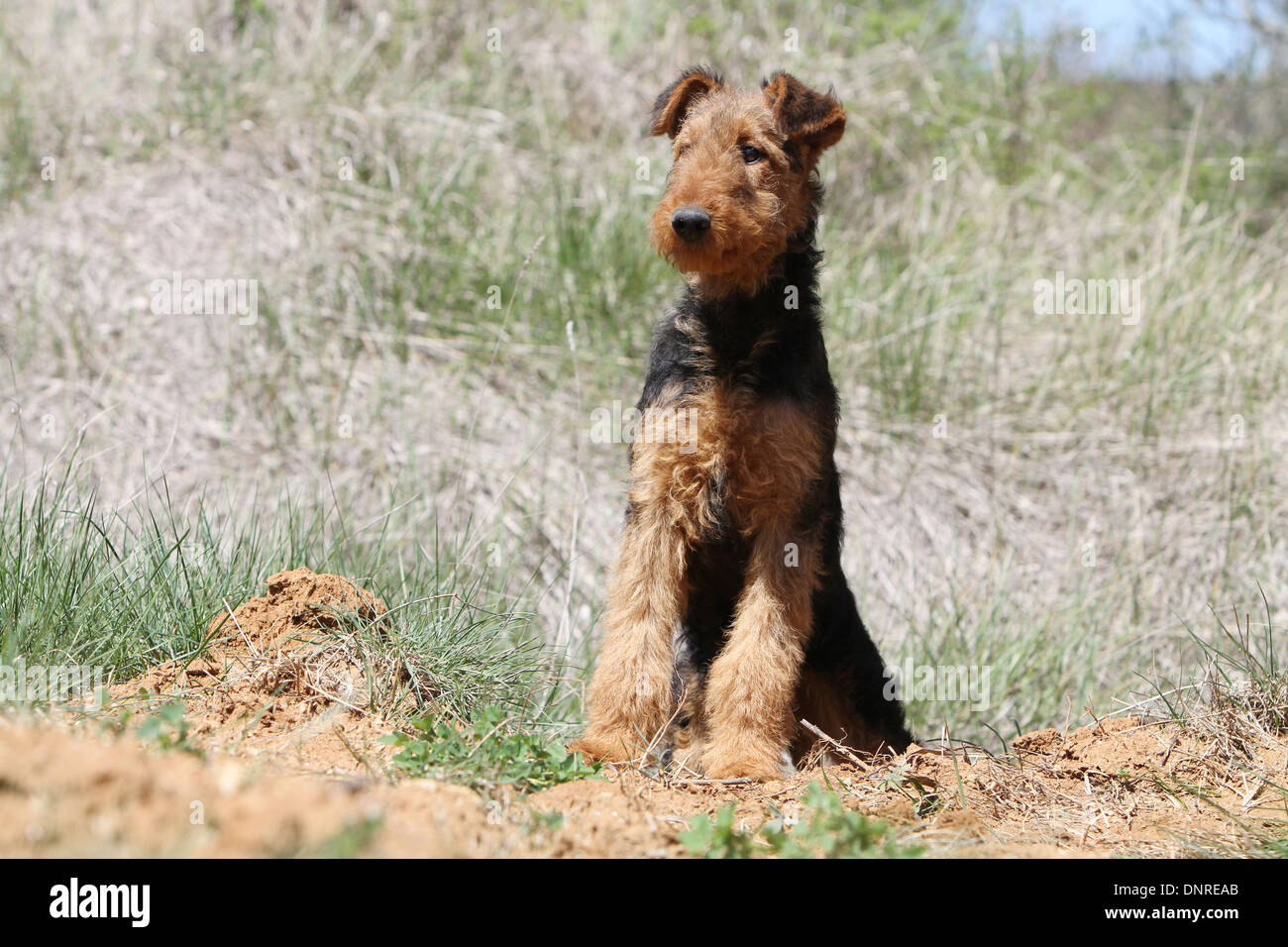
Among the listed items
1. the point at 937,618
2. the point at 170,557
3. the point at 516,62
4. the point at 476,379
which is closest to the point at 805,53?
the point at 516,62

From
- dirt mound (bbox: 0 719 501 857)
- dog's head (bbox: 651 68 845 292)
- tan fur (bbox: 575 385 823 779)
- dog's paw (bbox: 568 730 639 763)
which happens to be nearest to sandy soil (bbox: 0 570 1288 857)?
dirt mound (bbox: 0 719 501 857)

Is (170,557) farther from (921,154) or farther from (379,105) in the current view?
(921,154)

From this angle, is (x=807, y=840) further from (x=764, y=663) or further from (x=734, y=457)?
(x=734, y=457)

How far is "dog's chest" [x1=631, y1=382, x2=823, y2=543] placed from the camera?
3957mm

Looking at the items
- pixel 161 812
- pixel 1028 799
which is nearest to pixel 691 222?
pixel 1028 799

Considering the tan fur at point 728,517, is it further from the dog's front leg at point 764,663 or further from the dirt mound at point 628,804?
the dirt mound at point 628,804

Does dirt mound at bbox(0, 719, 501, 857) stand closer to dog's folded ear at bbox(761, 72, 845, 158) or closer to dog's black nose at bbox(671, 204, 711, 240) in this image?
dog's black nose at bbox(671, 204, 711, 240)

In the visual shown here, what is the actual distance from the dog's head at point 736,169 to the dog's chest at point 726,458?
0.51 meters

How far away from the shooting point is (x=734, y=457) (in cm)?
A: 398

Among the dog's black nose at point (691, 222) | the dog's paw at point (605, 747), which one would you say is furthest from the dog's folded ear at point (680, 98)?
the dog's paw at point (605, 747)

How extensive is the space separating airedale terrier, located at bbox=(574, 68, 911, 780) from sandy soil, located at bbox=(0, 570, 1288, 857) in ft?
1.13

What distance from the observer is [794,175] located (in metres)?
4.26

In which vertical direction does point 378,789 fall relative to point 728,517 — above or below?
below

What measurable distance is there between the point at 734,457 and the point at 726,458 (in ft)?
0.10
